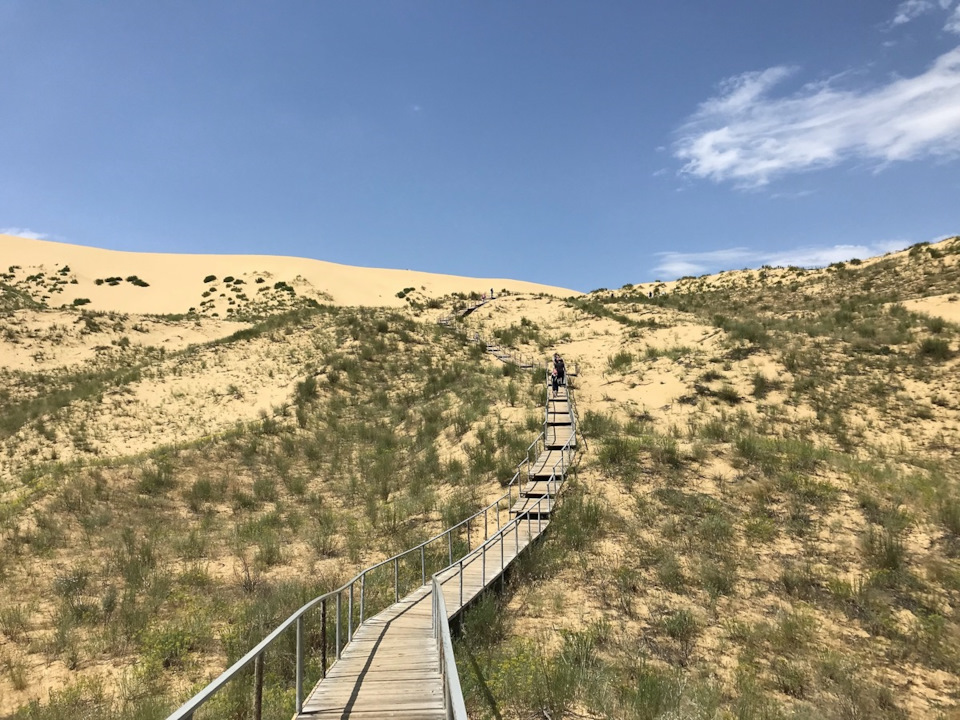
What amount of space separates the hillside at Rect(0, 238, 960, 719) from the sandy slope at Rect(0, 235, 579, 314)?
24.4m

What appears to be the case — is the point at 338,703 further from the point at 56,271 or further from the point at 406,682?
the point at 56,271

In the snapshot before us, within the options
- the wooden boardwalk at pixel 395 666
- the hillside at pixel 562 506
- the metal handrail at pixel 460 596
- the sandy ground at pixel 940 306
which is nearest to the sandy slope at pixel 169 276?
the hillside at pixel 562 506

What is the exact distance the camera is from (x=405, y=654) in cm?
788

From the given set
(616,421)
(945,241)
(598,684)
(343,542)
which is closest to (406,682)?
(598,684)

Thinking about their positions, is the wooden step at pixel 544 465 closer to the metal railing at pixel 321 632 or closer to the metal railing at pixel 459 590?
the metal railing at pixel 459 590

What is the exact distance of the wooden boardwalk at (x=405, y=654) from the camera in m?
6.28

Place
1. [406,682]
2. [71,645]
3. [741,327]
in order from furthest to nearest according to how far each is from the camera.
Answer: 1. [741,327]
2. [71,645]
3. [406,682]

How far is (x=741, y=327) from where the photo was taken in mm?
28672

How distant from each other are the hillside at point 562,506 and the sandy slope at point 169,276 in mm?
24450

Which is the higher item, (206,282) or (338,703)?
(206,282)

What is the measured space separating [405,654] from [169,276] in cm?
7568

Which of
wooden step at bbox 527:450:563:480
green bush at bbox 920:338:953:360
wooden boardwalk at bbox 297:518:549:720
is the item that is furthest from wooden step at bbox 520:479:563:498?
green bush at bbox 920:338:953:360

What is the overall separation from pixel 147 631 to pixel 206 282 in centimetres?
6323

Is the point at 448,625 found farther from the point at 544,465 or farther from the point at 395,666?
the point at 544,465
